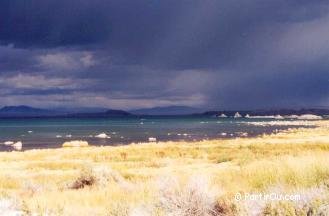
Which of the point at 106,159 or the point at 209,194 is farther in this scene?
the point at 106,159

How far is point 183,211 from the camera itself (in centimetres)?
869

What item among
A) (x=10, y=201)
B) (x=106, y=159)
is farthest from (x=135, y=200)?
(x=106, y=159)

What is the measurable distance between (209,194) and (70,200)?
4.11m

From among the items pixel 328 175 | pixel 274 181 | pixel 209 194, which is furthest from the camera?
pixel 274 181

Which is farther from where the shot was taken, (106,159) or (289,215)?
(106,159)

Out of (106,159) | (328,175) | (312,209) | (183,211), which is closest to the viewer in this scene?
(312,209)

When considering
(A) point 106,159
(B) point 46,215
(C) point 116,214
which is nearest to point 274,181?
(C) point 116,214

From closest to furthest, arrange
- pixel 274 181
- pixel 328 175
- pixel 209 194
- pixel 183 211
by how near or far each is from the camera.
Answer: pixel 183 211
pixel 209 194
pixel 328 175
pixel 274 181

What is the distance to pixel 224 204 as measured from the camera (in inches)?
356

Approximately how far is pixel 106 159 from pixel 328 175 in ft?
98.3

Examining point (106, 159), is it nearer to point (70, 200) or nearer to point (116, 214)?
point (70, 200)

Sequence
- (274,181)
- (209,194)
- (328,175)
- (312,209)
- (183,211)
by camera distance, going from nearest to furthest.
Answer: (312,209) → (183,211) → (209,194) → (328,175) → (274,181)

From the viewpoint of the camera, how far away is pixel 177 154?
136 feet

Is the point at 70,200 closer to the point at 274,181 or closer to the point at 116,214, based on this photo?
the point at 116,214
